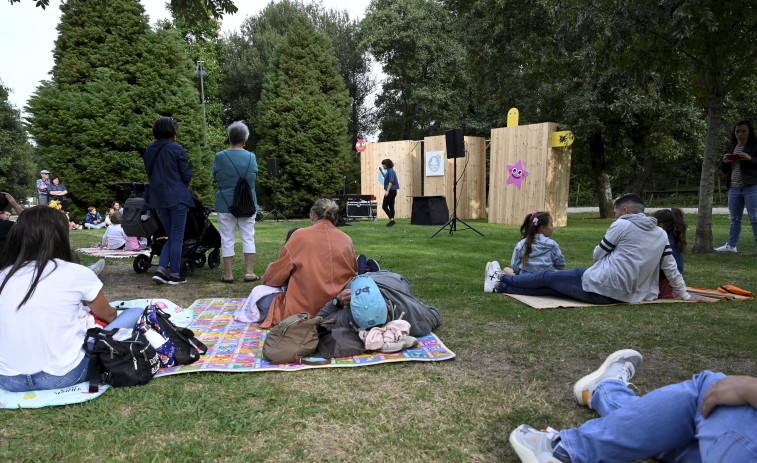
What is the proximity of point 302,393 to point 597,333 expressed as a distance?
248cm

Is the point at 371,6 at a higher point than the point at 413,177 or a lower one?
higher

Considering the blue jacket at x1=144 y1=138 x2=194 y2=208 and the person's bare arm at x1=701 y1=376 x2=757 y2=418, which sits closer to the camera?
the person's bare arm at x1=701 y1=376 x2=757 y2=418

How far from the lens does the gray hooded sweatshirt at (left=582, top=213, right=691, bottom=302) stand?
14.5 ft

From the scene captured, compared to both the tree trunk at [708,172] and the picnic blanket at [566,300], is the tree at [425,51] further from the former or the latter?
the picnic blanket at [566,300]

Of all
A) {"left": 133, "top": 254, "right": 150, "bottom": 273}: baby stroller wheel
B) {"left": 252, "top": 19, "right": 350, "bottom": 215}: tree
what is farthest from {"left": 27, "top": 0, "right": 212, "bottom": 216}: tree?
{"left": 133, "top": 254, "right": 150, "bottom": 273}: baby stroller wheel

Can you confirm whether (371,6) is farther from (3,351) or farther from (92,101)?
(3,351)

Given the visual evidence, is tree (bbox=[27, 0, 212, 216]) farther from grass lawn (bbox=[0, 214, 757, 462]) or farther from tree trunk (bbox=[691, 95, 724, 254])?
tree trunk (bbox=[691, 95, 724, 254])

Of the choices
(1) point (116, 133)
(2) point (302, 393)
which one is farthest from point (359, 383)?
(1) point (116, 133)

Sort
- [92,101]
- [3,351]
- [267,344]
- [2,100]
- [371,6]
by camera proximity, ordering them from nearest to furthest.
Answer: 1. [3,351]
2. [267,344]
3. [92,101]
4. [371,6]
5. [2,100]

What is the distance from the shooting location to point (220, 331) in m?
3.96

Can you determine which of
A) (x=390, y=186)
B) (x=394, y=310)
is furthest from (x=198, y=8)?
(x=390, y=186)

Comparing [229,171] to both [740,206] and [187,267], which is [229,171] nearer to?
[187,267]

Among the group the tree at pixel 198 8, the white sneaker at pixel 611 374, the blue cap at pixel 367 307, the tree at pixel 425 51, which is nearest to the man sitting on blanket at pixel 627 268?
the white sneaker at pixel 611 374

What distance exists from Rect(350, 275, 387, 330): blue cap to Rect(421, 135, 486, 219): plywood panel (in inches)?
526
